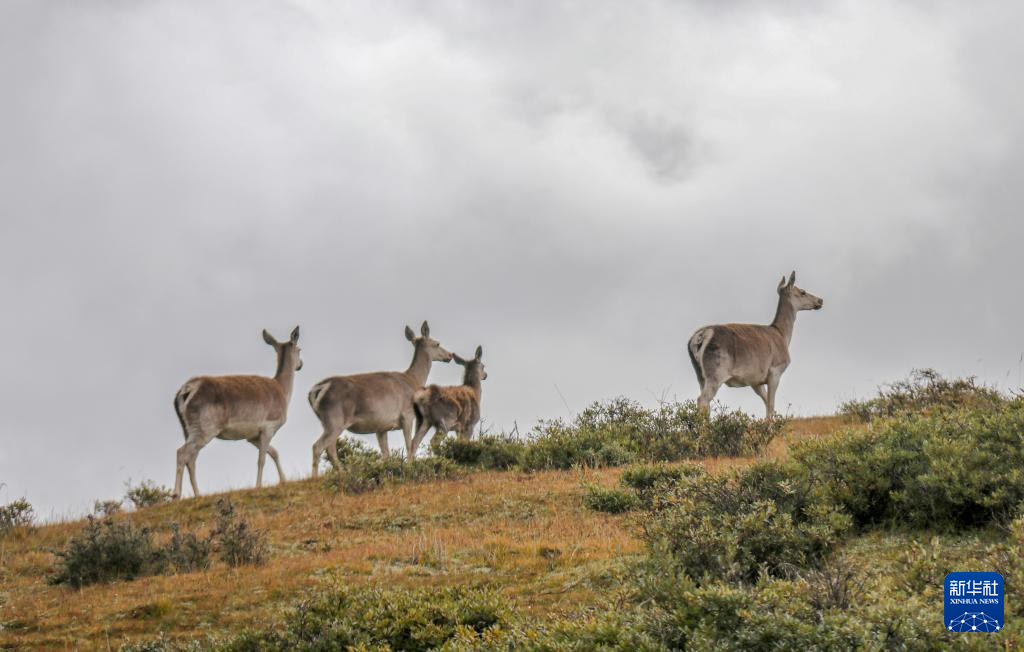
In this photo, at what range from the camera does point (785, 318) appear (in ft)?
86.3

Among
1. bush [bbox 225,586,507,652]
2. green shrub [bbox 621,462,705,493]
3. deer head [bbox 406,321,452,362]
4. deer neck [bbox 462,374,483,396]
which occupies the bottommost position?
bush [bbox 225,586,507,652]

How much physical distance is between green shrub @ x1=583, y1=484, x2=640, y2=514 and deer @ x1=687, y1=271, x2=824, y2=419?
7.09 m

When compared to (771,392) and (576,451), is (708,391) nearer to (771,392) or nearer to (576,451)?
(771,392)

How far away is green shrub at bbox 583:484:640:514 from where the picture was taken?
43.8ft

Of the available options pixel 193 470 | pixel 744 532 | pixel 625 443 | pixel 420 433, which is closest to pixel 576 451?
pixel 625 443

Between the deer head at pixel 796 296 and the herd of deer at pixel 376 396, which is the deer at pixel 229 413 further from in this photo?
the deer head at pixel 796 296

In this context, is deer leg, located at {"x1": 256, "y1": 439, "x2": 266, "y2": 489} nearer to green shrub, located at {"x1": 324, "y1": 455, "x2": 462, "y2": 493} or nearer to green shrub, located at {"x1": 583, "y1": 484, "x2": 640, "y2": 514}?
green shrub, located at {"x1": 324, "y1": 455, "x2": 462, "y2": 493}

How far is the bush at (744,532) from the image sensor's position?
8500 mm

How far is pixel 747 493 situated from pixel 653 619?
332cm

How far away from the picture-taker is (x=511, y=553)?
11141mm

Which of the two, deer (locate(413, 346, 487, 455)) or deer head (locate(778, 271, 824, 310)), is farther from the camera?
deer head (locate(778, 271, 824, 310))

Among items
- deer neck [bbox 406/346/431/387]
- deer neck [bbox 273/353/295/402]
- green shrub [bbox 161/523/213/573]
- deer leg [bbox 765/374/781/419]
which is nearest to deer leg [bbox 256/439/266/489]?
deer neck [bbox 273/353/295/402]

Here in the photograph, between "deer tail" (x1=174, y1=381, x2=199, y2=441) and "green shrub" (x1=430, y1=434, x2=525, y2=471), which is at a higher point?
"deer tail" (x1=174, y1=381, x2=199, y2=441)

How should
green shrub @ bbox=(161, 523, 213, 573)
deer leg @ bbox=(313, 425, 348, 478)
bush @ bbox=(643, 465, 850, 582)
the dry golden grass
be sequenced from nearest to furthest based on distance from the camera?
bush @ bbox=(643, 465, 850, 582), the dry golden grass, green shrub @ bbox=(161, 523, 213, 573), deer leg @ bbox=(313, 425, 348, 478)
